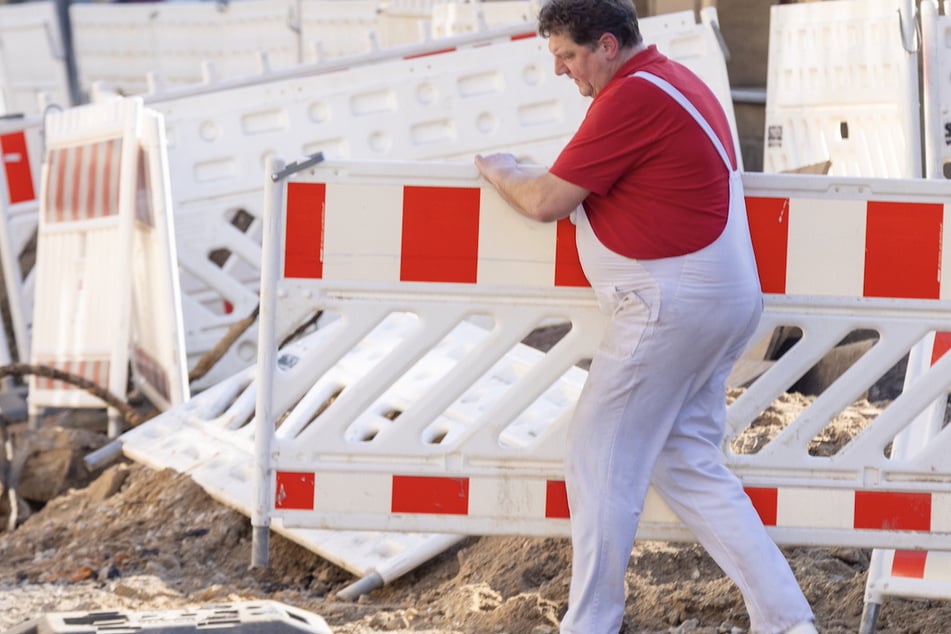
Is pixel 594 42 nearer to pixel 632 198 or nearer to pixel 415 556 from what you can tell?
pixel 632 198

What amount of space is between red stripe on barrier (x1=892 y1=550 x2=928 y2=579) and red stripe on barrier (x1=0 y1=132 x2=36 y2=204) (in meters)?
6.31

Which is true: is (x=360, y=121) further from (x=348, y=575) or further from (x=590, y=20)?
(x=590, y=20)

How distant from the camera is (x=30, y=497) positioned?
7188 millimetres

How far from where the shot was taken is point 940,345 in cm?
438

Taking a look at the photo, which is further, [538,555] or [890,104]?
[890,104]

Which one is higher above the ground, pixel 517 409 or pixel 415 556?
pixel 517 409

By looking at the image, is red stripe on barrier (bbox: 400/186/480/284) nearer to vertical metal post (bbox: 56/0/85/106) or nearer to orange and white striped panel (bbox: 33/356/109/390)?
orange and white striped panel (bbox: 33/356/109/390)

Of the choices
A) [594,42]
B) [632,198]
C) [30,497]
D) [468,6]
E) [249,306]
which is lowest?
[30,497]

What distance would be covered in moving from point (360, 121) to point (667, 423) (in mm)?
4522

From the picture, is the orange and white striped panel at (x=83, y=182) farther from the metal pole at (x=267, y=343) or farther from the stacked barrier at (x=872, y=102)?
the metal pole at (x=267, y=343)

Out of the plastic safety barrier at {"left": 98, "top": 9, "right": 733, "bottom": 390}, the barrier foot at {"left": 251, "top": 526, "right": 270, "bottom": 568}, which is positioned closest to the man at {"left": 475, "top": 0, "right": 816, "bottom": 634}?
the barrier foot at {"left": 251, "top": 526, "right": 270, "bottom": 568}

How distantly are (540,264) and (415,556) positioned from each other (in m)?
1.65

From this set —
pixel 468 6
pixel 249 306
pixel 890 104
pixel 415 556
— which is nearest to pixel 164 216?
pixel 249 306

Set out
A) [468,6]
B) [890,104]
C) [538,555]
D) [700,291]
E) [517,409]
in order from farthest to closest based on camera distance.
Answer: [468,6]
[890,104]
[538,555]
[517,409]
[700,291]
